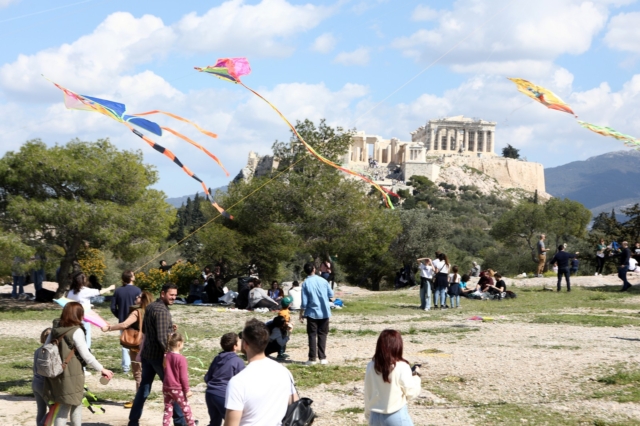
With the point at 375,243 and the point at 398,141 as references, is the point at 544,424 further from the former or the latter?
the point at 398,141

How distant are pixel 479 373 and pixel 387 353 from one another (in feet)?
18.2

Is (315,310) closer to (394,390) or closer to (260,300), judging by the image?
(394,390)

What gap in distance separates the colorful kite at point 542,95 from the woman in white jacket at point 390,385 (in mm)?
9610

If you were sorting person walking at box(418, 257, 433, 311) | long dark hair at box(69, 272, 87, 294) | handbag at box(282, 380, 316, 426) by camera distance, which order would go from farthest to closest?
person walking at box(418, 257, 433, 311)
long dark hair at box(69, 272, 87, 294)
handbag at box(282, 380, 316, 426)

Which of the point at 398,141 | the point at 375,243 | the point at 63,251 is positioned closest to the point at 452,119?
the point at 398,141

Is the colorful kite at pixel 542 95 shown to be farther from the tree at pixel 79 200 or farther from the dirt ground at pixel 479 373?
the tree at pixel 79 200

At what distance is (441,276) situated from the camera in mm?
20562

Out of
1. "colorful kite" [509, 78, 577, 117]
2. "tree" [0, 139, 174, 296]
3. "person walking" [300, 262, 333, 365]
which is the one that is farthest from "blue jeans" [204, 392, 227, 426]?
"tree" [0, 139, 174, 296]

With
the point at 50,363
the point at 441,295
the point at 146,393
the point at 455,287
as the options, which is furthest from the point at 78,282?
the point at 455,287

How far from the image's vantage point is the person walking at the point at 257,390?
524cm

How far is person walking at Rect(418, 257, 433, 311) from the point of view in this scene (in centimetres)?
2020

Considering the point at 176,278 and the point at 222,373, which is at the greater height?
the point at 176,278

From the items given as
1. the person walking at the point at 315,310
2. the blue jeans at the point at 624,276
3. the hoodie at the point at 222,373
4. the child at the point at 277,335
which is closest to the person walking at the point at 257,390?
the hoodie at the point at 222,373

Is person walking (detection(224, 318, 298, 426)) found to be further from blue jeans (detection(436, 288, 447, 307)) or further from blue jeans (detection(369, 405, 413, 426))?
blue jeans (detection(436, 288, 447, 307))
